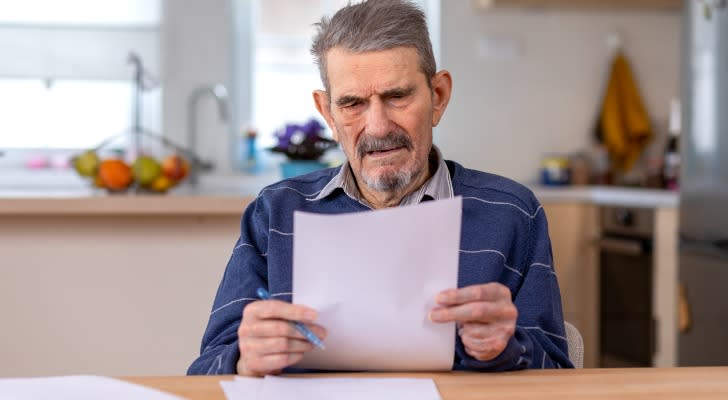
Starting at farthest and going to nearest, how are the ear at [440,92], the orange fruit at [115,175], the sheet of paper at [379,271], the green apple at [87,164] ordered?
the green apple at [87,164] → the orange fruit at [115,175] → the ear at [440,92] → the sheet of paper at [379,271]

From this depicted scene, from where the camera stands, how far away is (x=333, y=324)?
1065 mm

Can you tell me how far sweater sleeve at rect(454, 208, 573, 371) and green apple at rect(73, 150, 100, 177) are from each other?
205 cm

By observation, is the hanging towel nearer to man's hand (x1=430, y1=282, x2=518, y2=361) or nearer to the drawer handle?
the drawer handle

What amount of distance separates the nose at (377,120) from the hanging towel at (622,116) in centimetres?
336

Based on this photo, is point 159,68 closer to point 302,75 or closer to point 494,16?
point 302,75

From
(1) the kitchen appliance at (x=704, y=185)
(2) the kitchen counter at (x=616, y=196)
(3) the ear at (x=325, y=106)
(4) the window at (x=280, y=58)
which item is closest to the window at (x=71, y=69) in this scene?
(4) the window at (x=280, y=58)

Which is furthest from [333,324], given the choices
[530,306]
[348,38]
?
[348,38]

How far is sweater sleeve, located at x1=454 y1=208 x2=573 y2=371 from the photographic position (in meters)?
1.18

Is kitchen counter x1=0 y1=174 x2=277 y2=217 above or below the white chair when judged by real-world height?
above

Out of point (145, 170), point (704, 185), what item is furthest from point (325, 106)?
point (704, 185)

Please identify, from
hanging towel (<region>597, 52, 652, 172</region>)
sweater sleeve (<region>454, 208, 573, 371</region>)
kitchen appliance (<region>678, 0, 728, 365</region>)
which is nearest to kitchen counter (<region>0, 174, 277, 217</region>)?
kitchen appliance (<region>678, 0, 728, 365</region>)

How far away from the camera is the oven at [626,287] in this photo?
141 inches

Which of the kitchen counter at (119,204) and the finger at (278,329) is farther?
the kitchen counter at (119,204)

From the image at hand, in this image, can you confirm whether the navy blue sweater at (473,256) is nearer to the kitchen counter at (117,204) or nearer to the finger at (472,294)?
the finger at (472,294)
